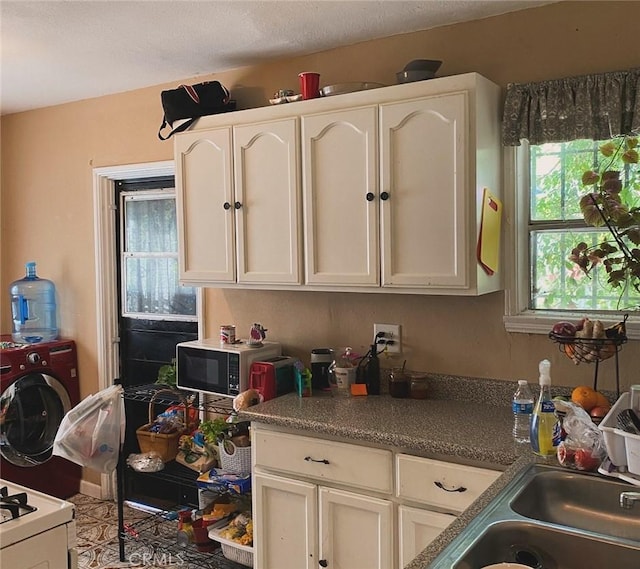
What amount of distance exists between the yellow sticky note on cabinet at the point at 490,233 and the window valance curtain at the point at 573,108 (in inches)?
9.4

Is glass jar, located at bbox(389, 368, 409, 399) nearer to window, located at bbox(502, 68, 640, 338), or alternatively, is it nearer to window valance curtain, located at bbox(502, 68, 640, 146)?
window, located at bbox(502, 68, 640, 338)

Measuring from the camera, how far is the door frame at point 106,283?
397 cm

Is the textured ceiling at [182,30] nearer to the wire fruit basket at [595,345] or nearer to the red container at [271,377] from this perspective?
the wire fruit basket at [595,345]

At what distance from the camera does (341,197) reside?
270cm

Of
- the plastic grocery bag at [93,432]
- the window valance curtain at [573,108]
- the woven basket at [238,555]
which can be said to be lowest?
the woven basket at [238,555]

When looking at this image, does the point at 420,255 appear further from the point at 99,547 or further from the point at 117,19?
the point at 99,547

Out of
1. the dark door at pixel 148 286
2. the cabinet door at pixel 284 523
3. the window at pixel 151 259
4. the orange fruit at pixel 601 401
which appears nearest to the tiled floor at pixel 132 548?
the cabinet door at pixel 284 523

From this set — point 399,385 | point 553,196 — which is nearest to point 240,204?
point 399,385

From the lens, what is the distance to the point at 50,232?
425cm

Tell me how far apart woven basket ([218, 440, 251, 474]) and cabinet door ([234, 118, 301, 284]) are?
2.52 ft

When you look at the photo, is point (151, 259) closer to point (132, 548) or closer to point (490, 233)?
point (132, 548)

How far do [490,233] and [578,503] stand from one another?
104 cm

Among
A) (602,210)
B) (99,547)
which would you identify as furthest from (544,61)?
(99,547)

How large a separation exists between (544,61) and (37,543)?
235 cm
